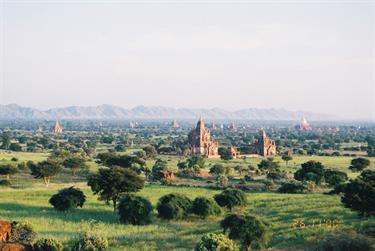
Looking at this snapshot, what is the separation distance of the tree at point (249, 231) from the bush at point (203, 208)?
1068cm

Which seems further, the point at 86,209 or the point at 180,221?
the point at 86,209

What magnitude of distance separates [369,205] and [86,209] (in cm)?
2376

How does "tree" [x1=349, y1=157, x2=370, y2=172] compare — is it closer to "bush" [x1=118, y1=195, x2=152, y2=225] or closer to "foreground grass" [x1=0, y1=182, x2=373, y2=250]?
"foreground grass" [x1=0, y1=182, x2=373, y2=250]

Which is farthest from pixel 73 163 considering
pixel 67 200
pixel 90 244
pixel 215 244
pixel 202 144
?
pixel 202 144

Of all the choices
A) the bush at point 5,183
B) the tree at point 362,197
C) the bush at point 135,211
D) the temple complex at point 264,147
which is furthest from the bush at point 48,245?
the temple complex at point 264,147

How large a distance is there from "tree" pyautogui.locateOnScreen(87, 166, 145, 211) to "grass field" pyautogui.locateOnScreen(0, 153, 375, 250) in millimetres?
1319

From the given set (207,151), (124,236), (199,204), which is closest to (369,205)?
(199,204)

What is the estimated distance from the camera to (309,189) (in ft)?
201

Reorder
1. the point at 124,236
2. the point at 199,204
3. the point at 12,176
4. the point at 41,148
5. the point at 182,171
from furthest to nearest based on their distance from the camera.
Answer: the point at 41,148
the point at 182,171
the point at 12,176
the point at 199,204
the point at 124,236

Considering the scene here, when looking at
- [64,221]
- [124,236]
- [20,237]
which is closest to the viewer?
[20,237]

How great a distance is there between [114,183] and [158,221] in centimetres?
762

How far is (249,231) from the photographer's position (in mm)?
29672

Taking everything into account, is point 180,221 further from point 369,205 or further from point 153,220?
point 369,205

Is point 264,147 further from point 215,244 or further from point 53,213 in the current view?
point 215,244
